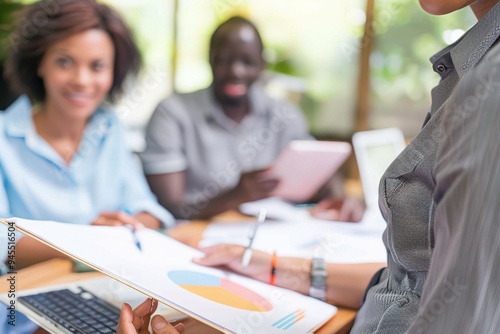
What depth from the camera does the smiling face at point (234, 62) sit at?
2.06m

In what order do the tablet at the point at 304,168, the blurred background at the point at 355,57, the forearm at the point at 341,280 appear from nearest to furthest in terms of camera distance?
the forearm at the point at 341,280 → the tablet at the point at 304,168 → the blurred background at the point at 355,57

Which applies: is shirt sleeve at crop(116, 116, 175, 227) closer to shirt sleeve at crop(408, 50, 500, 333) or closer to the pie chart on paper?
the pie chart on paper

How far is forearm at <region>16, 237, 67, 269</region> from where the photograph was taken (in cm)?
115

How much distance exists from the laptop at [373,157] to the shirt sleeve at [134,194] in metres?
0.63

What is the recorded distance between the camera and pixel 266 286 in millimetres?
955

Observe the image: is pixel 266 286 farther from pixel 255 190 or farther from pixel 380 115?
pixel 380 115

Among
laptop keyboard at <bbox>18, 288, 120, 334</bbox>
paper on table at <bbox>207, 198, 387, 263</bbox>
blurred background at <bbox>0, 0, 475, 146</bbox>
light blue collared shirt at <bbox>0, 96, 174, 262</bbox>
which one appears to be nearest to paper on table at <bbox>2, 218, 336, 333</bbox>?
laptop keyboard at <bbox>18, 288, 120, 334</bbox>

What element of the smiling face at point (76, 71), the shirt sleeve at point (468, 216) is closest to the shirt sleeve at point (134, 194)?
the smiling face at point (76, 71)

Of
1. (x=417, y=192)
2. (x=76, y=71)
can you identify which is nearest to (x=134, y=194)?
(x=76, y=71)

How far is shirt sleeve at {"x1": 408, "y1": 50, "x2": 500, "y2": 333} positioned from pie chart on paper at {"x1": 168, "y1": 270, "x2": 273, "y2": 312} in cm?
35

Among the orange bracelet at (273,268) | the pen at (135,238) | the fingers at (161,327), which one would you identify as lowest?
the orange bracelet at (273,268)

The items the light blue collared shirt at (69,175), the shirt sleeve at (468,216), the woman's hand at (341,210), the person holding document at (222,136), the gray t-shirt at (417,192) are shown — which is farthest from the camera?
the person holding document at (222,136)

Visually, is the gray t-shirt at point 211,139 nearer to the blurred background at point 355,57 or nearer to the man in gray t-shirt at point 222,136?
the man in gray t-shirt at point 222,136

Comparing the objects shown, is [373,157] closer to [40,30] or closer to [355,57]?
[40,30]
